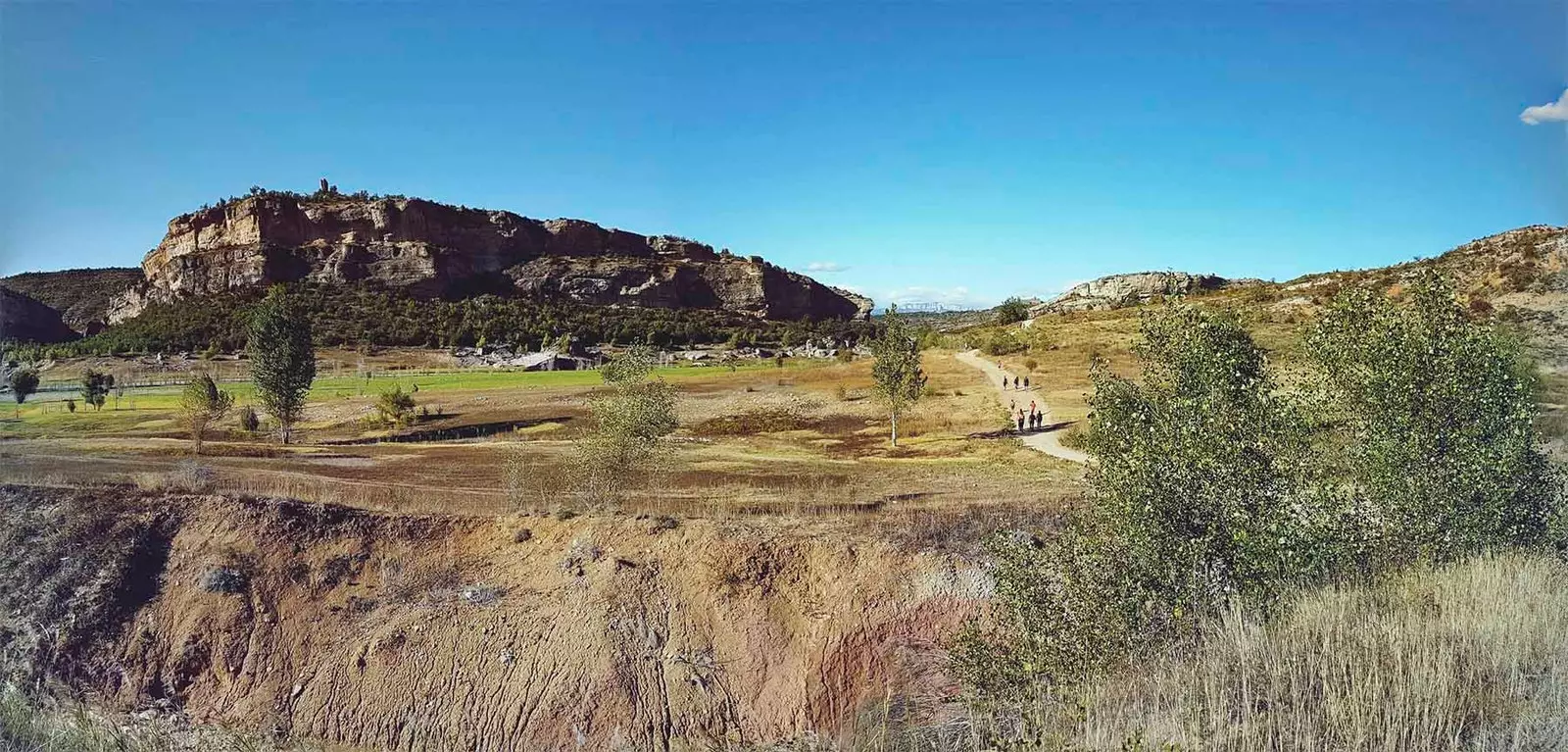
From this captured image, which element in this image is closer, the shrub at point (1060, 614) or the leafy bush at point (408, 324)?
the shrub at point (1060, 614)

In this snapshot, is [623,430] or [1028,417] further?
[1028,417]

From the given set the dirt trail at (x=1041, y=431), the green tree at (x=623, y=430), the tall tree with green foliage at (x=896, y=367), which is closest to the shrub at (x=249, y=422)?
the green tree at (x=623, y=430)

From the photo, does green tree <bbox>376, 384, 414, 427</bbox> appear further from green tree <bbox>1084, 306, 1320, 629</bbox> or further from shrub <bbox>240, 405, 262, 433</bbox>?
green tree <bbox>1084, 306, 1320, 629</bbox>

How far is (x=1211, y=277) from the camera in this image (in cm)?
13525

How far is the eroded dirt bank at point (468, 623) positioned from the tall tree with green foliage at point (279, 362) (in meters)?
25.7

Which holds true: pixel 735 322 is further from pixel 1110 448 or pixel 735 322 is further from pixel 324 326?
pixel 1110 448

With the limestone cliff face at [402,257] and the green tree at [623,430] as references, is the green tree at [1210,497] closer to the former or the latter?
the green tree at [623,430]

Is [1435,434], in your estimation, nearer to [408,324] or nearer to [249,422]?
[249,422]

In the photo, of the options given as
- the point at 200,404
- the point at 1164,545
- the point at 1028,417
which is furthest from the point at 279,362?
the point at 1164,545

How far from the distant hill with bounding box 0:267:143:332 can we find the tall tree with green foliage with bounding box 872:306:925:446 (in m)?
149

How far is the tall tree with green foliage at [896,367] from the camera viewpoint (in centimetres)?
3994

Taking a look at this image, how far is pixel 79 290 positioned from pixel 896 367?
17054cm

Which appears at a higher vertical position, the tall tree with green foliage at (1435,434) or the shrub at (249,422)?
the tall tree with green foliage at (1435,434)

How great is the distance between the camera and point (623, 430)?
73.8 feet
